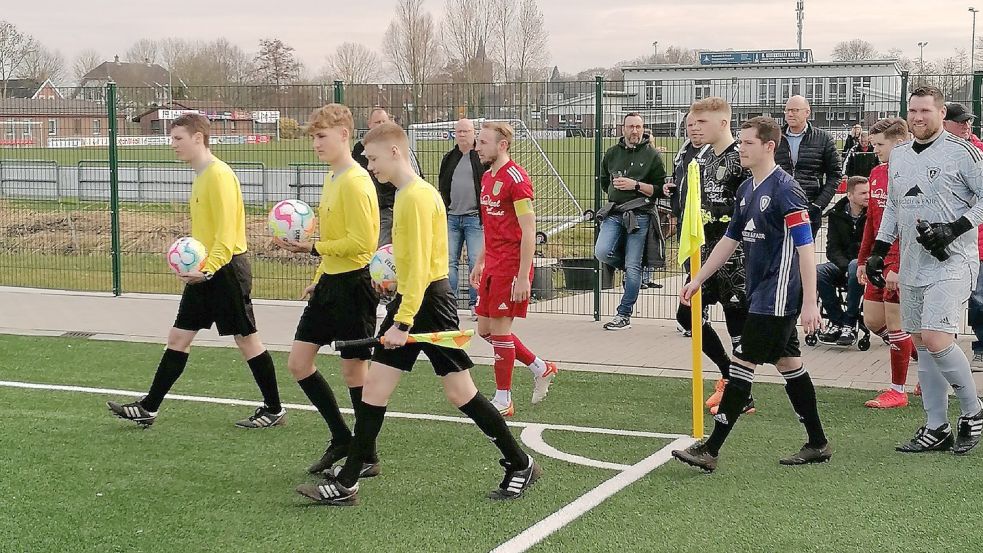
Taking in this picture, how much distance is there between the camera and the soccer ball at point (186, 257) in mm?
6508

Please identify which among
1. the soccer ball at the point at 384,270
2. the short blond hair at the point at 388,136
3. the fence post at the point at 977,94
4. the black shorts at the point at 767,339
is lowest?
the black shorts at the point at 767,339

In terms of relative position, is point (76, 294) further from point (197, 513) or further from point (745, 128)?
point (745, 128)

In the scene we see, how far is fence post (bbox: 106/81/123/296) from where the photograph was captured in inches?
523

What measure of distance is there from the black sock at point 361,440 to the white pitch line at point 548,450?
132cm

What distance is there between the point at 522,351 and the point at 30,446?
3247 mm

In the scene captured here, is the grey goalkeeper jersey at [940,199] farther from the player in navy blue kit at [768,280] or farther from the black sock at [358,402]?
the black sock at [358,402]

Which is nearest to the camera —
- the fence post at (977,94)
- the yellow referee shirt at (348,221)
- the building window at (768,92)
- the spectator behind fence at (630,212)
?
the yellow referee shirt at (348,221)

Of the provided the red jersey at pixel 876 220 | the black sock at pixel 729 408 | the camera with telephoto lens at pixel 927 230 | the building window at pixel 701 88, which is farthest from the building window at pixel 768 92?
the black sock at pixel 729 408

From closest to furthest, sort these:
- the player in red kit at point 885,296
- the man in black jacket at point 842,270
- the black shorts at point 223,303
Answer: the black shorts at point 223,303 < the player in red kit at point 885,296 < the man in black jacket at point 842,270

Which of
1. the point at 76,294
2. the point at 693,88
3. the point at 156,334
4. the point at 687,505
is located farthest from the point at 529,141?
the point at 687,505

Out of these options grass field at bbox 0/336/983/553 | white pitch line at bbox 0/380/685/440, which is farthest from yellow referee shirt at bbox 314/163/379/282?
white pitch line at bbox 0/380/685/440

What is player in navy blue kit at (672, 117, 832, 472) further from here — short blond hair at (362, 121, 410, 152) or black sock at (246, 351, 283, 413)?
black sock at (246, 351, 283, 413)

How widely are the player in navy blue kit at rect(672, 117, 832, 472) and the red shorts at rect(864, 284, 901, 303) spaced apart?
1.78 metres

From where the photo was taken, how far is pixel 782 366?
6043 millimetres
